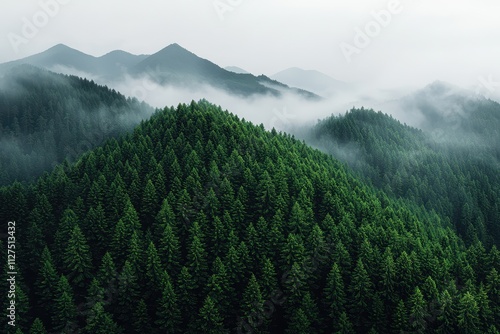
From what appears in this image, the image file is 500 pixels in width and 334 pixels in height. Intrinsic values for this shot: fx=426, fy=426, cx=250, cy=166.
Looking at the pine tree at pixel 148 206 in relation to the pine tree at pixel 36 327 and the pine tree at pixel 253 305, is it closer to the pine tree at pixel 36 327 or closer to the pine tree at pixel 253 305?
the pine tree at pixel 36 327

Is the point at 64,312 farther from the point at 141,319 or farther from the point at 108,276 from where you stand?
the point at 141,319

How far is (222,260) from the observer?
7912 centimetres

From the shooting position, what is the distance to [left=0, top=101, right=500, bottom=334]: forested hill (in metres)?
69.6

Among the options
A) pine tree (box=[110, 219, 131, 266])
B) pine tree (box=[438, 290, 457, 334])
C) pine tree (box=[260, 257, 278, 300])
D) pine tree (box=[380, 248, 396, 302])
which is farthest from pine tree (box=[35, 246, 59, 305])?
pine tree (box=[438, 290, 457, 334])

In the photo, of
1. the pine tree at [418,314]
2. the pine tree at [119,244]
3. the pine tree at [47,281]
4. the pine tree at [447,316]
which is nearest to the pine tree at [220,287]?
the pine tree at [119,244]

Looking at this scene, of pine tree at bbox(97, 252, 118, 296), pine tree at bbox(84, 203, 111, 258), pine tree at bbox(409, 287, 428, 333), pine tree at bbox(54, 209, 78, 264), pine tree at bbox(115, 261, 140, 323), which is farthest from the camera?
pine tree at bbox(84, 203, 111, 258)

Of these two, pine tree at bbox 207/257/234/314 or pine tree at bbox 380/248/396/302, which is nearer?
pine tree at bbox 207/257/234/314

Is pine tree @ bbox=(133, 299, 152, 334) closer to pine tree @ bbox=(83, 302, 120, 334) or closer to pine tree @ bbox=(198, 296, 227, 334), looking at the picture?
pine tree @ bbox=(83, 302, 120, 334)

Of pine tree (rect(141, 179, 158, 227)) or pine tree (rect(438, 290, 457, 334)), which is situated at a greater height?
pine tree (rect(438, 290, 457, 334))

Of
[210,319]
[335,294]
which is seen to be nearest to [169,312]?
[210,319]

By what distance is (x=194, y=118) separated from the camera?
12756cm

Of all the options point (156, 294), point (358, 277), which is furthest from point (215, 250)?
point (358, 277)

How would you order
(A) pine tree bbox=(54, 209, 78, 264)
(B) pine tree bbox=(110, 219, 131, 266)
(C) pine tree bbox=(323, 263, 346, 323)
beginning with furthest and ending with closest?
(A) pine tree bbox=(54, 209, 78, 264)
(B) pine tree bbox=(110, 219, 131, 266)
(C) pine tree bbox=(323, 263, 346, 323)

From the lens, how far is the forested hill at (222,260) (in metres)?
69.6
